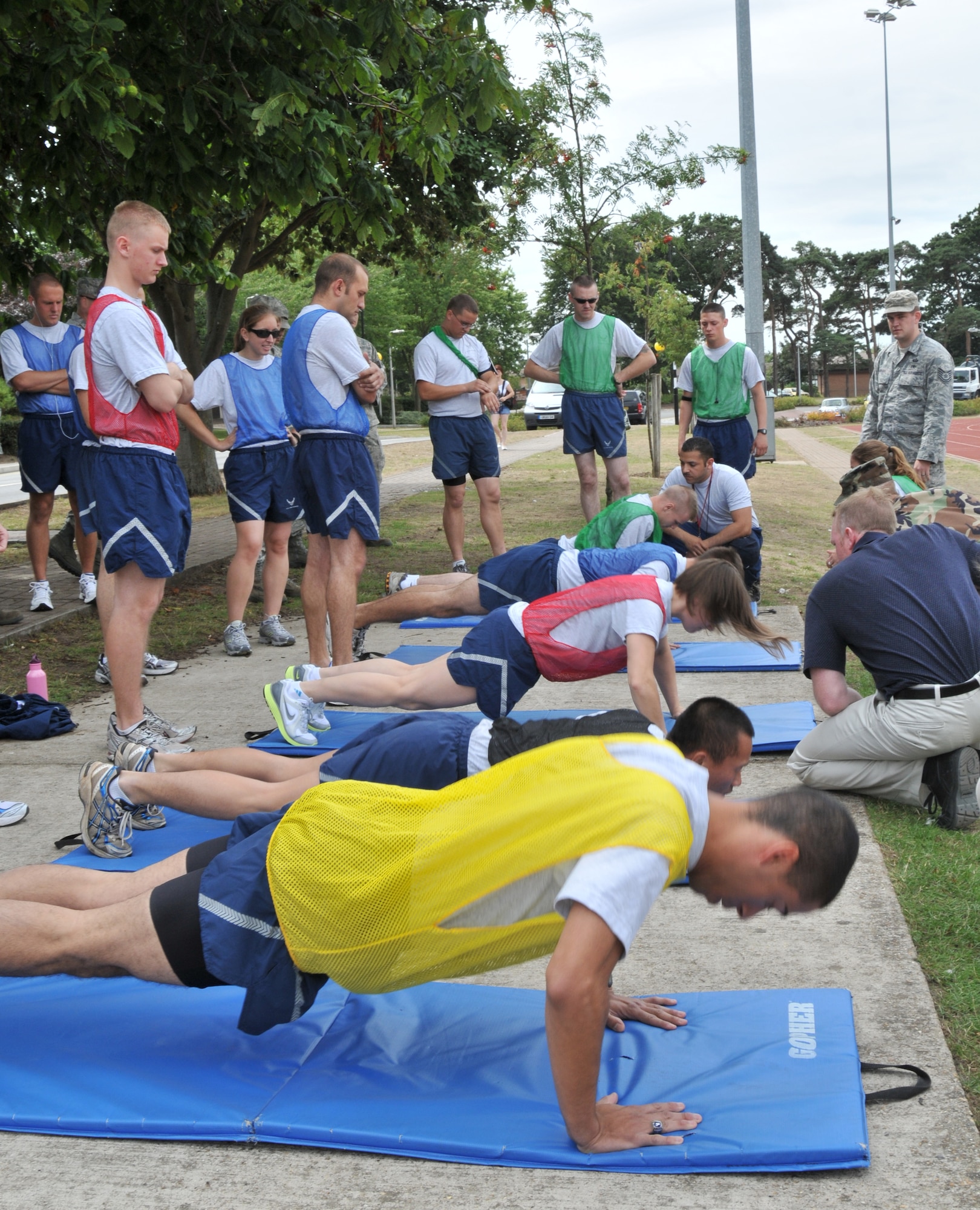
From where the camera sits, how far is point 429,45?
22.3ft

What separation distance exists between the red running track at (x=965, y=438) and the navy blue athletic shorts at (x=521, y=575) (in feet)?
52.8

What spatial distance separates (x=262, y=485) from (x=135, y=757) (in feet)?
11.5

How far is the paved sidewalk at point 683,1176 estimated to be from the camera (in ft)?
7.68

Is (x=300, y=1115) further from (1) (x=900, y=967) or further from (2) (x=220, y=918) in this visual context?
Result: (1) (x=900, y=967)

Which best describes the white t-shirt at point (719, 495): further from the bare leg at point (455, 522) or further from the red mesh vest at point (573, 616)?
the red mesh vest at point (573, 616)

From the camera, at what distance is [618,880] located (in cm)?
214

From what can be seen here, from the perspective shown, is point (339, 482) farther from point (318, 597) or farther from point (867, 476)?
point (867, 476)

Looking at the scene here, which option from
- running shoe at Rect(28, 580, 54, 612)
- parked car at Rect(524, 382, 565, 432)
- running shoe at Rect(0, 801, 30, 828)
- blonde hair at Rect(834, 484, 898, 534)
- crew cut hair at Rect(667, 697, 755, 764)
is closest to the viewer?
crew cut hair at Rect(667, 697, 755, 764)

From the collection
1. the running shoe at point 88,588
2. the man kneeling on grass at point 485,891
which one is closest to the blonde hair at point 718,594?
the man kneeling on grass at point 485,891

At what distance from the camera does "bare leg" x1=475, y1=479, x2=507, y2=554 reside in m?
9.38

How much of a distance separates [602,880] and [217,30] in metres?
7.10

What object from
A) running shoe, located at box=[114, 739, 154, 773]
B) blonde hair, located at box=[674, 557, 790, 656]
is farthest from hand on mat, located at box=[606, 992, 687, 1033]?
running shoe, located at box=[114, 739, 154, 773]

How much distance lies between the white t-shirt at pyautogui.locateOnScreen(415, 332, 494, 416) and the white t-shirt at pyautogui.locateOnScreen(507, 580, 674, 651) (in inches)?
202

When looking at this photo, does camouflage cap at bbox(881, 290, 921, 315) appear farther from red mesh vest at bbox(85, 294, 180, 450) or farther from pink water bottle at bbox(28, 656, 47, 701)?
pink water bottle at bbox(28, 656, 47, 701)
